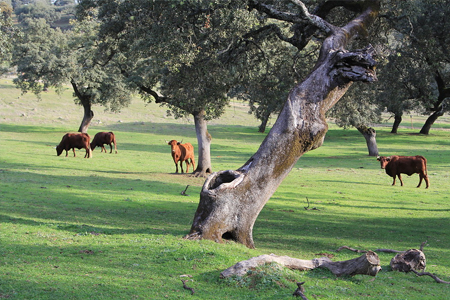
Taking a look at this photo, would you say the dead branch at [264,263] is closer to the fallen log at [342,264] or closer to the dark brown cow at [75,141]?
the fallen log at [342,264]

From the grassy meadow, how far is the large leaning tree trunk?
2.32 ft

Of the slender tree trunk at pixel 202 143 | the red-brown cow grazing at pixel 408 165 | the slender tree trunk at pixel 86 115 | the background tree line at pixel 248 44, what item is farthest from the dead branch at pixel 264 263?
the slender tree trunk at pixel 86 115

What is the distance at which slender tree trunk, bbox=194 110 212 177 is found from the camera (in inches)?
1048

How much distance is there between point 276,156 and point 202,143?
52.7 ft

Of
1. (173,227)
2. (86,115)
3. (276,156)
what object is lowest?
(173,227)

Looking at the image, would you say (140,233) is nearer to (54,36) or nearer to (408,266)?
(408,266)

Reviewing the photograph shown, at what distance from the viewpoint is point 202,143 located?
1062 inches

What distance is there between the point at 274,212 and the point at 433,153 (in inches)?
1224

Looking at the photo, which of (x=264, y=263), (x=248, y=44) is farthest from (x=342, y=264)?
Result: (x=248, y=44)

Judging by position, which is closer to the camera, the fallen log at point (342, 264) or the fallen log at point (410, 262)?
the fallen log at point (342, 264)

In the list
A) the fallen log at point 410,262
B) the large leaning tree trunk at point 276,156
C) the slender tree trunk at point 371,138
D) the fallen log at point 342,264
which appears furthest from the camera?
the slender tree trunk at point 371,138

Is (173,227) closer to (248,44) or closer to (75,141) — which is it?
(248,44)

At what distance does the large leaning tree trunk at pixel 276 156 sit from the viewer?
10578 millimetres

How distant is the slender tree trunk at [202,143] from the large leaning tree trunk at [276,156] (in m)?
15.2
